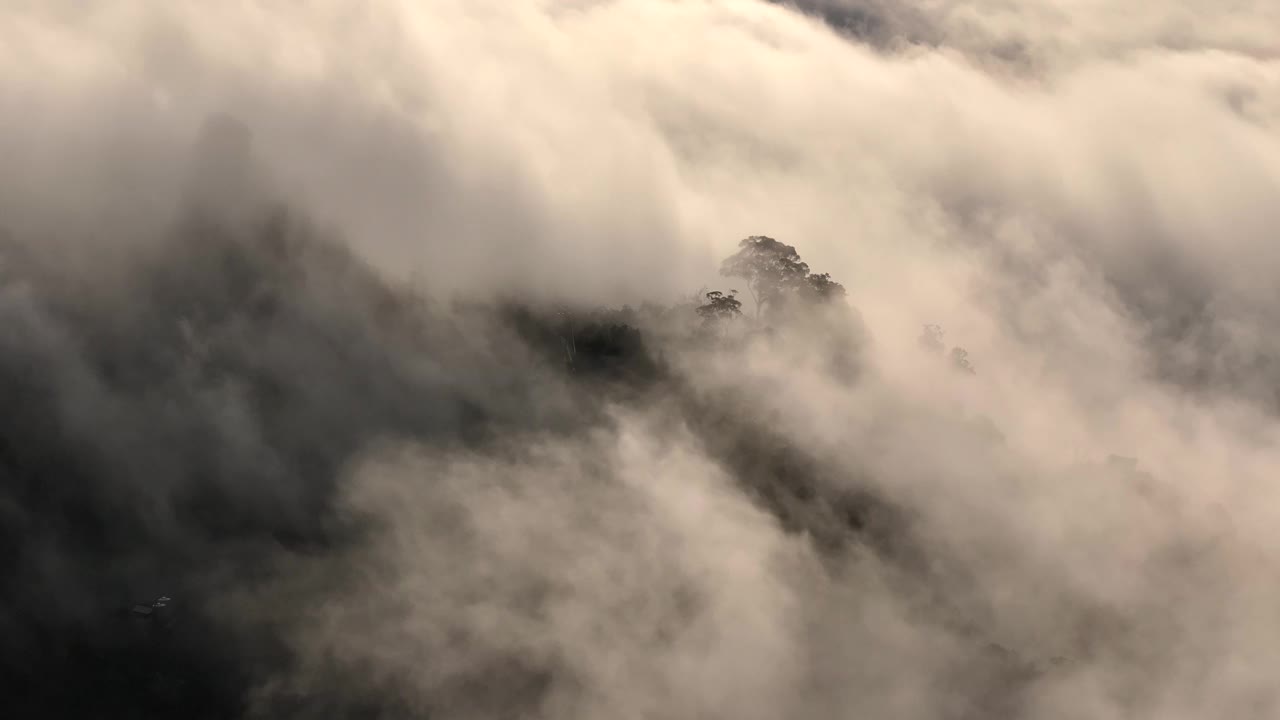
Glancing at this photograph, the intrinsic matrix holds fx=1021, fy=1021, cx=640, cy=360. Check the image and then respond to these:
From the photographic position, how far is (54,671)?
87312 mm

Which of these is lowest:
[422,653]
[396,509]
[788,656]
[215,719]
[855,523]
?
[215,719]

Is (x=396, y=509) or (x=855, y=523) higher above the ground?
(x=855, y=523)

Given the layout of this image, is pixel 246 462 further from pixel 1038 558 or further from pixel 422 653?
pixel 1038 558

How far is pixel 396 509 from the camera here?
332ft

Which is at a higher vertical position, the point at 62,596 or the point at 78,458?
the point at 78,458

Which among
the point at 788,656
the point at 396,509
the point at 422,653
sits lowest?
the point at 422,653

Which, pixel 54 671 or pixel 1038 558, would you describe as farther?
pixel 1038 558

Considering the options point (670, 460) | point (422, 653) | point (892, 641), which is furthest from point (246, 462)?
point (892, 641)

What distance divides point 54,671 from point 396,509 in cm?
3171

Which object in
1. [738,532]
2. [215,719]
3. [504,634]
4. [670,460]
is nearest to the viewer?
[215,719]

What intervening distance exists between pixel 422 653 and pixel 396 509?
18390 millimetres

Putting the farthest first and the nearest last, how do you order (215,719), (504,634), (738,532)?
(738,532) < (504,634) < (215,719)

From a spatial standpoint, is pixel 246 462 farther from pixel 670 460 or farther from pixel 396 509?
pixel 670 460

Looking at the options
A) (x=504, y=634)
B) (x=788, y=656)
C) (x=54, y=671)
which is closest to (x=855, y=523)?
(x=788, y=656)
